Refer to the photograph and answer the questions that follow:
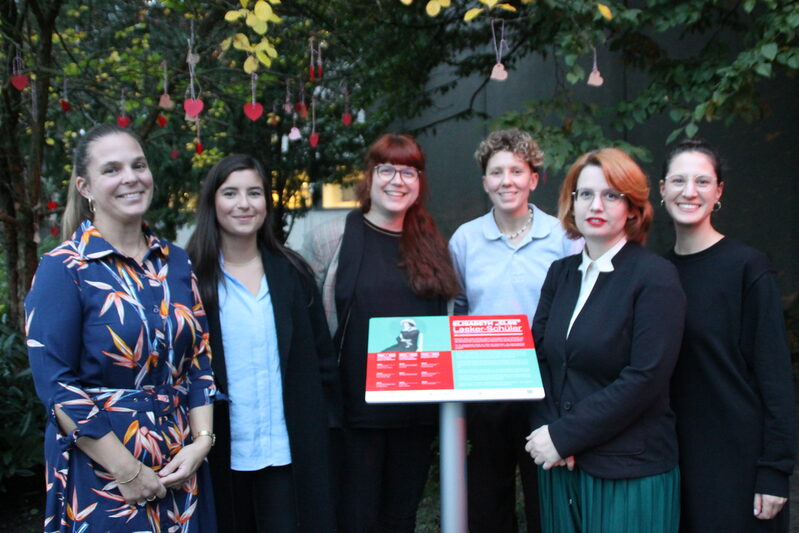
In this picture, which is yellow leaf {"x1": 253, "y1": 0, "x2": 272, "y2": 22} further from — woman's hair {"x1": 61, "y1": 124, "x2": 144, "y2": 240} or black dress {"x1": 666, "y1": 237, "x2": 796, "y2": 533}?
black dress {"x1": 666, "y1": 237, "x2": 796, "y2": 533}

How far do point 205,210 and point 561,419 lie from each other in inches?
64.7

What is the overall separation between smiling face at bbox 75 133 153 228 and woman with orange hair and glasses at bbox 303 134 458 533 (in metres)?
1.04

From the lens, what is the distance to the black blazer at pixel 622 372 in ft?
7.89

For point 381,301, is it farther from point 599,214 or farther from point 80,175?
point 80,175

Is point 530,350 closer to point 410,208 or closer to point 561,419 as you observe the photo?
point 561,419

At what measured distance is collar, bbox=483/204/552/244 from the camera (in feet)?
10.7

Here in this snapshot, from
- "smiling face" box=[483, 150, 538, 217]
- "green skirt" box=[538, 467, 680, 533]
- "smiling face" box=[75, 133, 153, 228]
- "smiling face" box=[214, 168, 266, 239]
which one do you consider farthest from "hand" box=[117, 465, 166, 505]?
"smiling face" box=[483, 150, 538, 217]

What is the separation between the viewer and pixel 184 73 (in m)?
4.80

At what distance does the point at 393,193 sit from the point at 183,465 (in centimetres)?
146

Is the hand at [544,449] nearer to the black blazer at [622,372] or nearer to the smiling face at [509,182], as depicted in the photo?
the black blazer at [622,372]

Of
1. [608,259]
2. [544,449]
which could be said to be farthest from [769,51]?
[544,449]

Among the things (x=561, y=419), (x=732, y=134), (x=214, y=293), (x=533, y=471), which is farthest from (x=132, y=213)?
(x=732, y=134)

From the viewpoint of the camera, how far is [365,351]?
3.20 meters

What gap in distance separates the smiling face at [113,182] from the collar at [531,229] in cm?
156
